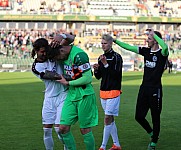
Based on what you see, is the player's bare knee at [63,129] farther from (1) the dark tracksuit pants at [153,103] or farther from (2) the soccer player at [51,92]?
(1) the dark tracksuit pants at [153,103]

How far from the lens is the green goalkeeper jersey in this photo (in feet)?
22.9

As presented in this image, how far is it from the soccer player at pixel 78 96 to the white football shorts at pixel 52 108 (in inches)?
9.5

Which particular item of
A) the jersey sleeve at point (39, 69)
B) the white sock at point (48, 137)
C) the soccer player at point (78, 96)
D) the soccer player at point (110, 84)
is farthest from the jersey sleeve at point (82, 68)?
the soccer player at point (110, 84)

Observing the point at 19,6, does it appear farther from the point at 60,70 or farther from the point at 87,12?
the point at 60,70

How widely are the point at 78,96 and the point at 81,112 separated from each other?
0.79ft

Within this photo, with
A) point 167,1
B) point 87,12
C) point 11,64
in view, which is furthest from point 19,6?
point 167,1

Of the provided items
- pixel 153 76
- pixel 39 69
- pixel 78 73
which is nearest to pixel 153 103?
pixel 153 76

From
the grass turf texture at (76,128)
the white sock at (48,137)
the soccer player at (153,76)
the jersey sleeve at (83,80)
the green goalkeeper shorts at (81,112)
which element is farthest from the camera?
the grass turf texture at (76,128)

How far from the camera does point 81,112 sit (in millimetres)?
7027

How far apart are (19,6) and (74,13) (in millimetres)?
7418

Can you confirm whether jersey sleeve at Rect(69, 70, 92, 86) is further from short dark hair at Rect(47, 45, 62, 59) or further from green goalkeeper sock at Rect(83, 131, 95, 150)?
green goalkeeper sock at Rect(83, 131, 95, 150)

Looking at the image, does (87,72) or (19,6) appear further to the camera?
(19,6)

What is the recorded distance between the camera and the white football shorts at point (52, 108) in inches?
290

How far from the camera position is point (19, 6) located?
61.7 meters
